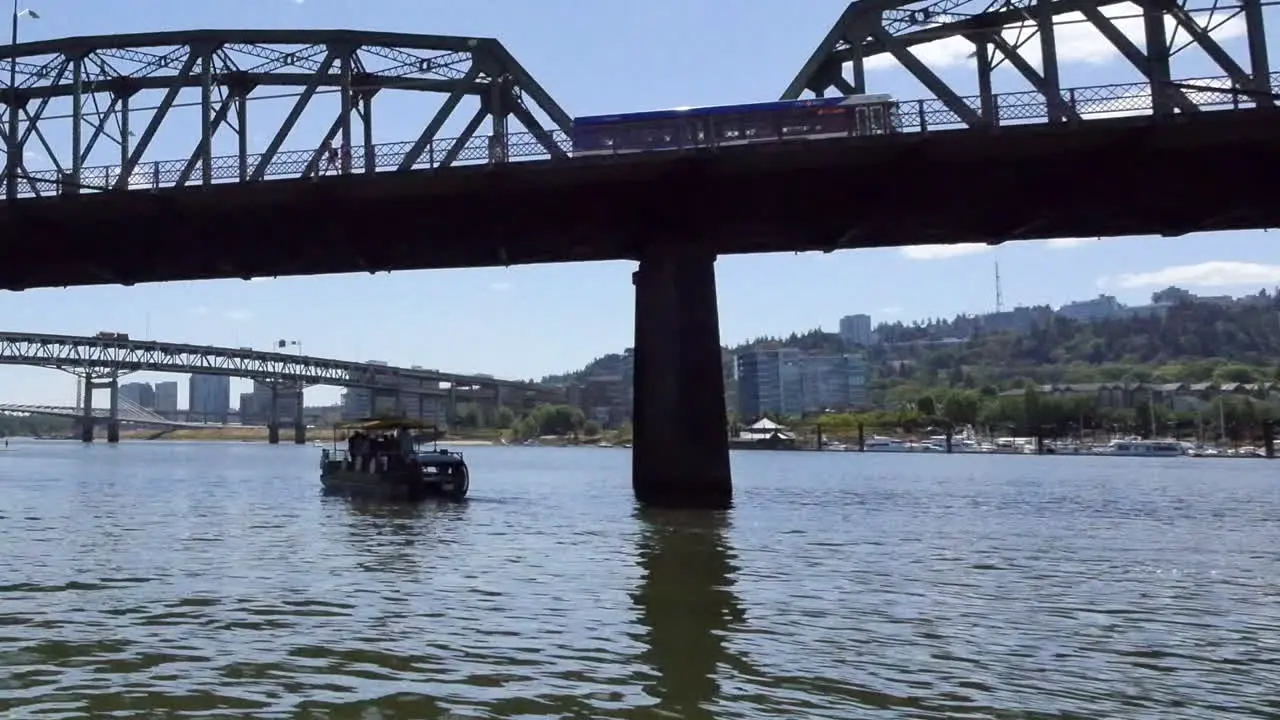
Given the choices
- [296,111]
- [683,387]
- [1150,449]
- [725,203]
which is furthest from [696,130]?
[1150,449]

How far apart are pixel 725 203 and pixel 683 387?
7.44 m

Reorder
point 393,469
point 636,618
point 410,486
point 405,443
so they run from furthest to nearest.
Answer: point 405,443, point 393,469, point 410,486, point 636,618

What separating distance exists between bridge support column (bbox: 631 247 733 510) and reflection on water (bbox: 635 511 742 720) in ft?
26.6

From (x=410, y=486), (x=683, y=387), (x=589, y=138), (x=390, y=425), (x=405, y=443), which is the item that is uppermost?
(x=589, y=138)

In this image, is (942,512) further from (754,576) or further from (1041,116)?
(754,576)

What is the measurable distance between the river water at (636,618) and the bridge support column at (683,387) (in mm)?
3171

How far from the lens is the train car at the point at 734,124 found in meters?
45.5

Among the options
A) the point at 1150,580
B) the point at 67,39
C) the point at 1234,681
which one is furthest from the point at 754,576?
the point at 67,39

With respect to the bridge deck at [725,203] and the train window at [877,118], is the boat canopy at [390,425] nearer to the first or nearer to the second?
the bridge deck at [725,203]

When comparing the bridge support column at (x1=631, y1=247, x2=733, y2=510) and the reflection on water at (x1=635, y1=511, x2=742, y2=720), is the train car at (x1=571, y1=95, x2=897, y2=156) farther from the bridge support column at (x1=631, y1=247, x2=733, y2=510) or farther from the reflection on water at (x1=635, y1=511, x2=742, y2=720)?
the reflection on water at (x1=635, y1=511, x2=742, y2=720)

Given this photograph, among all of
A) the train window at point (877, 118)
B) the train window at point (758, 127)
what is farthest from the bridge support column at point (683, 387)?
the train window at point (877, 118)

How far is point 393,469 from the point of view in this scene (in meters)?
57.1

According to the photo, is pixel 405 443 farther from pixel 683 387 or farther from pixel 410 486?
pixel 683 387

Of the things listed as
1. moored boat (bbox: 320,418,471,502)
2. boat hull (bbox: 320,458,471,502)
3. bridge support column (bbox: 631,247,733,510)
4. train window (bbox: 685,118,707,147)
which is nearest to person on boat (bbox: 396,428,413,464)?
moored boat (bbox: 320,418,471,502)
